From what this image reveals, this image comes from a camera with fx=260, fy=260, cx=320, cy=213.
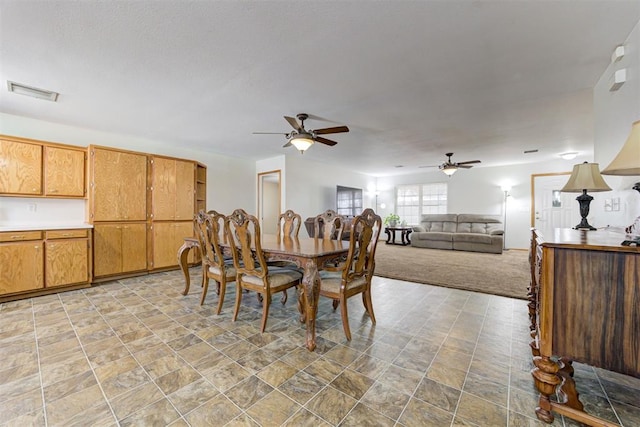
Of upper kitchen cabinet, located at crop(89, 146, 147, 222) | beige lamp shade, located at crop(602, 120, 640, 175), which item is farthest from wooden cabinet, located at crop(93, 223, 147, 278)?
beige lamp shade, located at crop(602, 120, 640, 175)

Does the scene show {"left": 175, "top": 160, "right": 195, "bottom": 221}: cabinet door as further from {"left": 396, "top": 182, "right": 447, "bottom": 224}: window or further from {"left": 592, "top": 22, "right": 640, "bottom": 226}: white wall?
{"left": 396, "top": 182, "right": 447, "bottom": 224}: window

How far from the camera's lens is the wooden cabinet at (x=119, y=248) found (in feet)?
12.5

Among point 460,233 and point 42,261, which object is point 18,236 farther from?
point 460,233

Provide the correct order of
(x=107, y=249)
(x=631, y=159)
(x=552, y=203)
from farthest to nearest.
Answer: (x=552, y=203) < (x=107, y=249) < (x=631, y=159)

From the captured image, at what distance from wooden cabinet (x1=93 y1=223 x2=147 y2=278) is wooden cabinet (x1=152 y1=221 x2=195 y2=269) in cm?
16

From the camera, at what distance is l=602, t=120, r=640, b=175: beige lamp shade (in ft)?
3.89

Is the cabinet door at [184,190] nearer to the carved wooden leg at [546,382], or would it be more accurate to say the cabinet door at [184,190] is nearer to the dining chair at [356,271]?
the dining chair at [356,271]

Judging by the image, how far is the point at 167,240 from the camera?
15.0 ft

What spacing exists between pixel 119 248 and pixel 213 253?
7.47ft

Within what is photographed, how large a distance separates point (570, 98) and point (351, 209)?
549cm

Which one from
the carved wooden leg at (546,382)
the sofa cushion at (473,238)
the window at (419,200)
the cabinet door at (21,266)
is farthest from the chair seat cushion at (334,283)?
the window at (419,200)

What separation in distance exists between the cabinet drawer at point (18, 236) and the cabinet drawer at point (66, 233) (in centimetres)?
10

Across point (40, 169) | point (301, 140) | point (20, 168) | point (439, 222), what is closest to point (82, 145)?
point (40, 169)

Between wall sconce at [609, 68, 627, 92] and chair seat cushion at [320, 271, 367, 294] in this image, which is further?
chair seat cushion at [320, 271, 367, 294]
